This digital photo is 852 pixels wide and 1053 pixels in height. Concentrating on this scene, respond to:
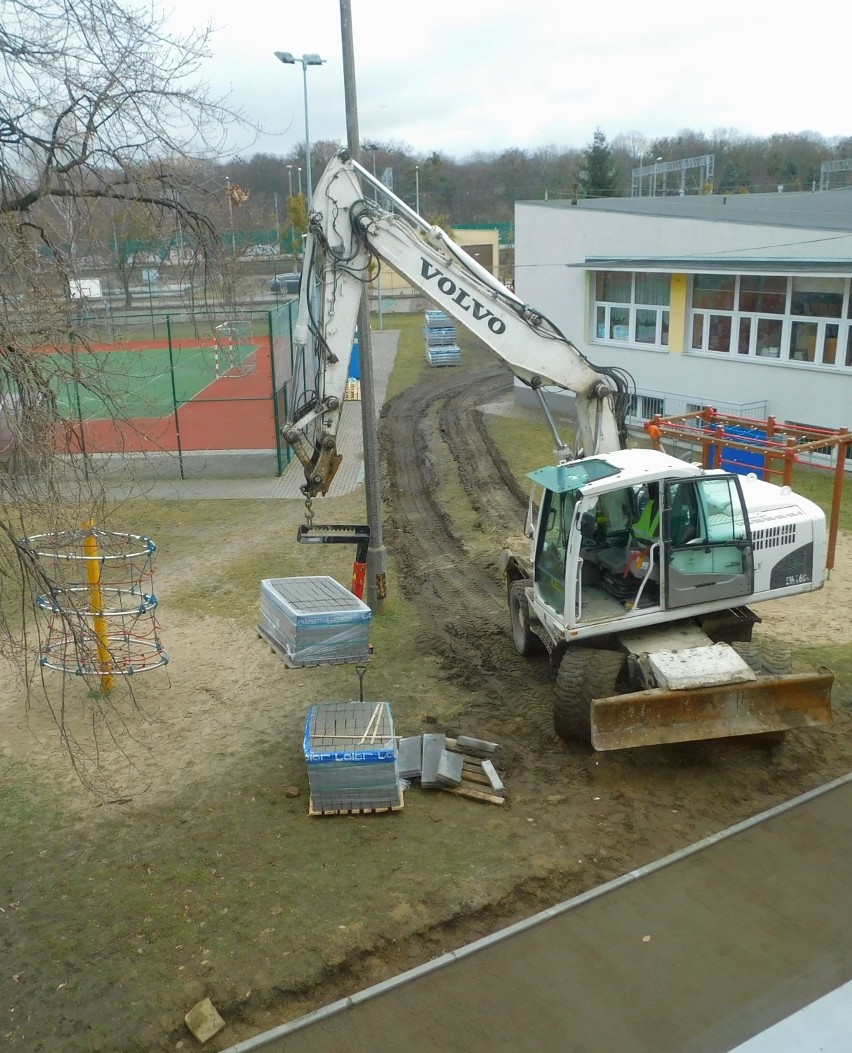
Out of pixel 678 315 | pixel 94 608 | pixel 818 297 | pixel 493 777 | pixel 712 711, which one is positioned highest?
pixel 818 297

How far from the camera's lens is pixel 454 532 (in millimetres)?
16562

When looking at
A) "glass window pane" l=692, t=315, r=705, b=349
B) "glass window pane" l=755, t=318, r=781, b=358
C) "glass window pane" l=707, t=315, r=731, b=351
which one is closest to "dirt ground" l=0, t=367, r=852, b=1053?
"glass window pane" l=755, t=318, r=781, b=358

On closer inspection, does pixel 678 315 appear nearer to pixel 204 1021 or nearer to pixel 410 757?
pixel 410 757

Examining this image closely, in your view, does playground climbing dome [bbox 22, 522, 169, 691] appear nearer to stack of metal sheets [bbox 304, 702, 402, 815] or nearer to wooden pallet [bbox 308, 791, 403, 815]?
stack of metal sheets [bbox 304, 702, 402, 815]

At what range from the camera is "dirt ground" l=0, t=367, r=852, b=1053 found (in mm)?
6324

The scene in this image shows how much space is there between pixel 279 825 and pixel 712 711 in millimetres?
3830

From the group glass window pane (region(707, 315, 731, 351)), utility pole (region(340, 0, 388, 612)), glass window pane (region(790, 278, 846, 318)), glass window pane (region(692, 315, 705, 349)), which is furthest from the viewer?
glass window pane (region(692, 315, 705, 349))

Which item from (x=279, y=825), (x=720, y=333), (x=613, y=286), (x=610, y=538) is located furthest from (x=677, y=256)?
(x=279, y=825)

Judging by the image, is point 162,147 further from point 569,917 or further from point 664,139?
point 664,139

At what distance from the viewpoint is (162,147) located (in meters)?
8.19

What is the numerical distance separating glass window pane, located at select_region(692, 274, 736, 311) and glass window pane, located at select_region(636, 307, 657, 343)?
137cm

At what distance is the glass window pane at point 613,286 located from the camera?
2375 cm

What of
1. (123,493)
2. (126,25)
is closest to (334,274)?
(126,25)

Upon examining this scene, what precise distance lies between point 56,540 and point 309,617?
2724 millimetres
